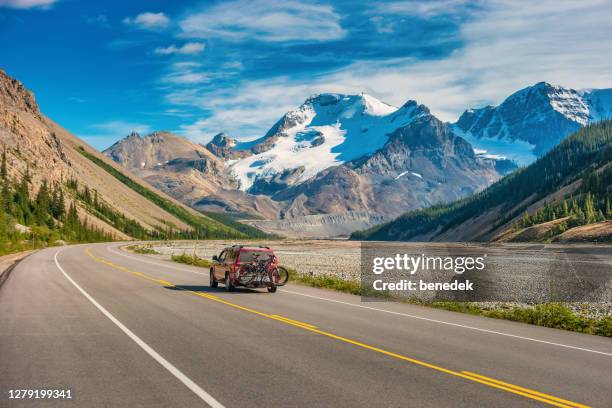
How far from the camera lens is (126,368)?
10.6 m

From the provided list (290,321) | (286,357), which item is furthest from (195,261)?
(286,357)

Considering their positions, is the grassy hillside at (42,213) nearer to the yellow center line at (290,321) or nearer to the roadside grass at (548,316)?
the roadside grass at (548,316)

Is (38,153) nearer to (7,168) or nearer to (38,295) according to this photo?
(7,168)

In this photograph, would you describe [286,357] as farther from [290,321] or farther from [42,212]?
[42,212]

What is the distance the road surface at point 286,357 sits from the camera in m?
8.97

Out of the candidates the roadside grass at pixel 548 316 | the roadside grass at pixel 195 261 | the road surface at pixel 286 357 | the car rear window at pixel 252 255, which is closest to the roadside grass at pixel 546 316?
the roadside grass at pixel 548 316

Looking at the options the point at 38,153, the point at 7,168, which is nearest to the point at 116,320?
the point at 7,168

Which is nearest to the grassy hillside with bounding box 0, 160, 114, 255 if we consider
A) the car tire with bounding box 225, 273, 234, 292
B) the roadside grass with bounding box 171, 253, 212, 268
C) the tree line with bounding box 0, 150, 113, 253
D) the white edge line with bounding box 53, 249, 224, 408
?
the tree line with bounding box 0, 150, 113, 253

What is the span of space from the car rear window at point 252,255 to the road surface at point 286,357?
4.98 metres

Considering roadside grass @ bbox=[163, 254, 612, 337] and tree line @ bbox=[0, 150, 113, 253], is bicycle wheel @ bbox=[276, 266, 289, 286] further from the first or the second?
tree line @ bbox=[0, 150, 113, 253]

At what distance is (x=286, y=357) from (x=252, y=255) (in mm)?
14640

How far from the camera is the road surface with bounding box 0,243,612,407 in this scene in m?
8.97

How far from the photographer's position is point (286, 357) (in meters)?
11.8

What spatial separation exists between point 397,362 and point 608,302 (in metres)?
20.0
